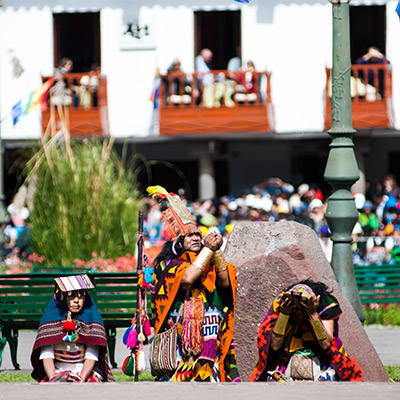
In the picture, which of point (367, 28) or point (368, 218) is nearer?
point (368, 218)

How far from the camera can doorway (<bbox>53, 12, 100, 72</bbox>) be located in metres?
24.8

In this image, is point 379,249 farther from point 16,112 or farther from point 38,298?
point 16,112

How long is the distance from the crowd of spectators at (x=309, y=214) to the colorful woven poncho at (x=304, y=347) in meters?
7.42

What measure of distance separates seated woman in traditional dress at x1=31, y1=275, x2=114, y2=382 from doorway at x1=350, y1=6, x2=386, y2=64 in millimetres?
17509

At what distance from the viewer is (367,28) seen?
2427 centimetres

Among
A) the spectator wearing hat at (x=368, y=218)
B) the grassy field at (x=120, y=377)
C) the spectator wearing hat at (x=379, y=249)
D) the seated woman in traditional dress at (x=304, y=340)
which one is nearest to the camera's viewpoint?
the seated woman in traditional dress at (x=304, y=340)

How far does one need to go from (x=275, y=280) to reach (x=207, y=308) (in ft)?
3.00

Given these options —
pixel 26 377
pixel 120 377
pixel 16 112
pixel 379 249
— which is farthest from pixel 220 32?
pixel 26 377

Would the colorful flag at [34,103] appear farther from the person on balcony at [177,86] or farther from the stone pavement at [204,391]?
the stone pavement at [204,391]

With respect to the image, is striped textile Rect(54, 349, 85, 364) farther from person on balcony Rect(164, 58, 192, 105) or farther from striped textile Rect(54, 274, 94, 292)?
person on balcony Rect(164, 58, 192, 105)

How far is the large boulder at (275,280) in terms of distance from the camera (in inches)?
309

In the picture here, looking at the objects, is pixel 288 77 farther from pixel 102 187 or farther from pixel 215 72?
pixel 102 187

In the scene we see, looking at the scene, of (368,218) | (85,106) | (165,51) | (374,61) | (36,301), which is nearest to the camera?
(36,301)

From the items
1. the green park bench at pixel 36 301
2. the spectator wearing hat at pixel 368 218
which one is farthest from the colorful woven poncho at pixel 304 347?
the spectator wearing hat at pixel 368 218
